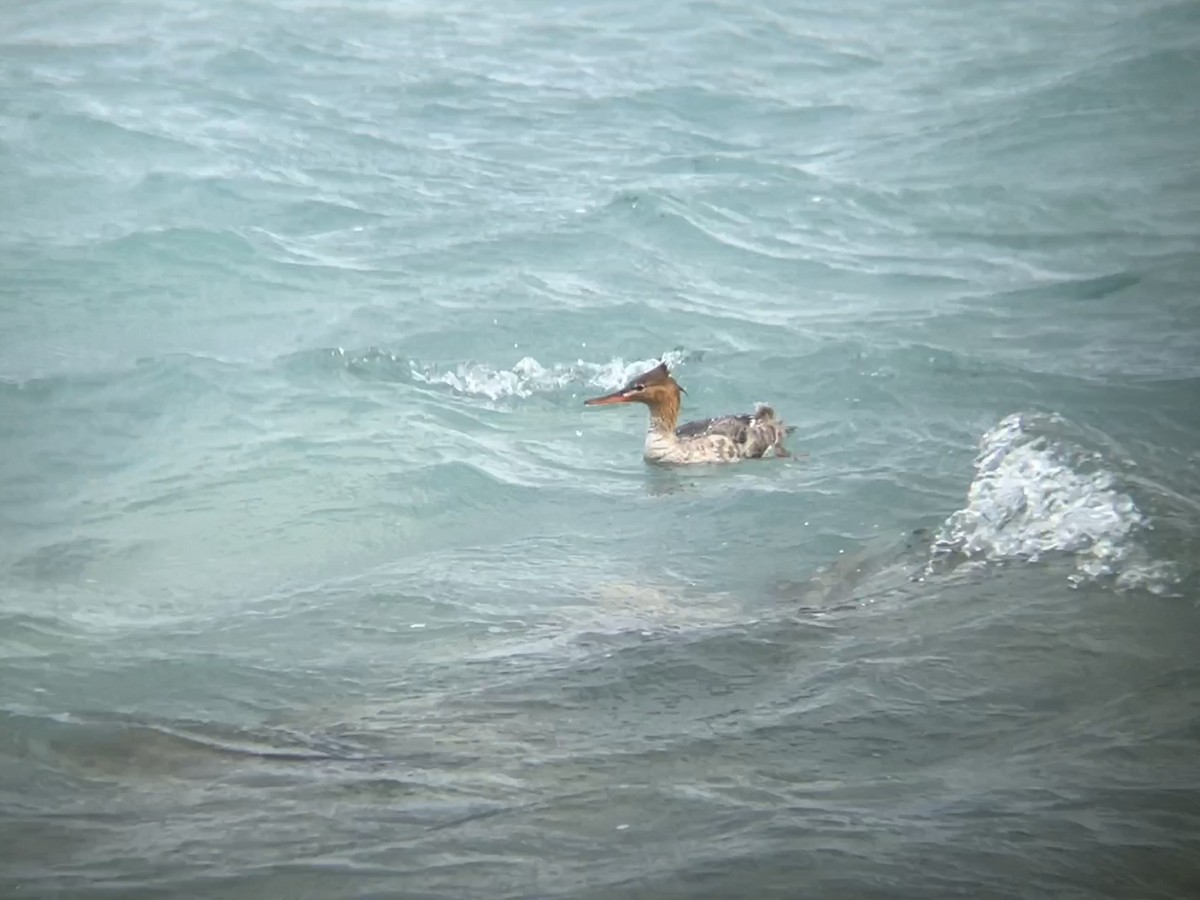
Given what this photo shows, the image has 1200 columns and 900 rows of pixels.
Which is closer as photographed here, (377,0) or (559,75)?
(559,75)

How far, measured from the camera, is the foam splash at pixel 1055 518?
20.9ft

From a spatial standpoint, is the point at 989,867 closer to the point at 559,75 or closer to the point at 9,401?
the point at 9,401

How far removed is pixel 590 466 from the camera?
30.6ft

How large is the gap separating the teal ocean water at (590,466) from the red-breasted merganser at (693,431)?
0.20 meters

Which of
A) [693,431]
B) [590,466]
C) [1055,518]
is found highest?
[1055,518]

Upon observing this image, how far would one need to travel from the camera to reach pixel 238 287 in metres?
12.6

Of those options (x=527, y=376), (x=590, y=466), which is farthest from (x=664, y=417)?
(x=527, y=376)

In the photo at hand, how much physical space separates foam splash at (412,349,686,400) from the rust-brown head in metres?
1.25

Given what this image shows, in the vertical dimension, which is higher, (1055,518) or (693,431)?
(1055,518)

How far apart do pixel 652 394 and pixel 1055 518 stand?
9.76 feet

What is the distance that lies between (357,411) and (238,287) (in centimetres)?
308

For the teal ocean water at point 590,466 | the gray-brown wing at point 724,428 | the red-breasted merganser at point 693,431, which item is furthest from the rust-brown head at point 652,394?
the teal ocean water at point 590,466

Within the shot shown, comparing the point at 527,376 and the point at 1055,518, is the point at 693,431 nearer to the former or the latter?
the point at 527,376

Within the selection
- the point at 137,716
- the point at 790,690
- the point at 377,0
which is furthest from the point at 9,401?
the point at 377,0
